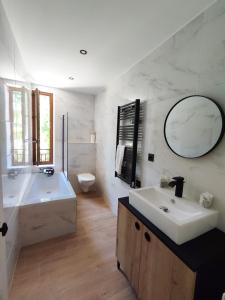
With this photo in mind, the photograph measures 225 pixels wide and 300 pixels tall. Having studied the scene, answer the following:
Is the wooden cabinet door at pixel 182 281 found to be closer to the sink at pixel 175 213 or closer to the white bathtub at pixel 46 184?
the sink at pixel 175 213

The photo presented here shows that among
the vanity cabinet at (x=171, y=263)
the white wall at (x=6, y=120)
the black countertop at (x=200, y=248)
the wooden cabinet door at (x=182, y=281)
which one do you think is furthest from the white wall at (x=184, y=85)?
the white wall at (x=6, y=120)

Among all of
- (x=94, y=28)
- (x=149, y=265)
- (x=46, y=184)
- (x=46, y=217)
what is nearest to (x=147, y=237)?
(x=149, y=265)

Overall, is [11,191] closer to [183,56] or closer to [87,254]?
[87,254]

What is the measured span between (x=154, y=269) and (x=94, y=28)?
2.15 meters

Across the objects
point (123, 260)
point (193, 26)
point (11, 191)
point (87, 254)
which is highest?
point (193, 26)

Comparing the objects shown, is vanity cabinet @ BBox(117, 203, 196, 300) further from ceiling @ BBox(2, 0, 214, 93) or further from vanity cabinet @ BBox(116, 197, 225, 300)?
ceiling @ BBox(2, 0, 214, 93)

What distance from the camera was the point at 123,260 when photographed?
59.8 inches

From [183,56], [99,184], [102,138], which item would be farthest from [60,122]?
[183,56]

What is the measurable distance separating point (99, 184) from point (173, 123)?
8.10 feet

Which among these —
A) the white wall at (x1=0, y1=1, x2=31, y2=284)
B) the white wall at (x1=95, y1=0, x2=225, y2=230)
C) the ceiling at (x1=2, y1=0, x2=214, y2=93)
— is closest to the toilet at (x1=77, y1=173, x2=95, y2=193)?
the white wall at (x1=95, y1=0, x2=225, y2=230)

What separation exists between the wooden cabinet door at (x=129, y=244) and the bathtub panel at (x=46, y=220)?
871 millimetres

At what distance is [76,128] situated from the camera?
3.62m

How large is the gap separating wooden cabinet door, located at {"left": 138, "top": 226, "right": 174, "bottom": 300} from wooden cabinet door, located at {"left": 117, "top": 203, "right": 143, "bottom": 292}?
0.07 meters

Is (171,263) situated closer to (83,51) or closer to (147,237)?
(147,237)
